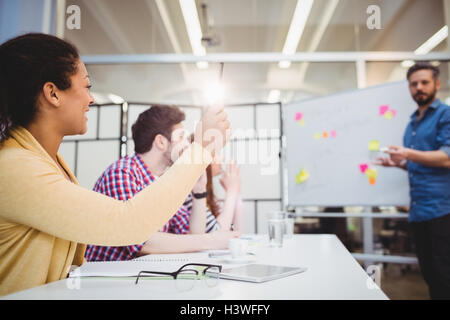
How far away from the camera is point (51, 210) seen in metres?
0.61

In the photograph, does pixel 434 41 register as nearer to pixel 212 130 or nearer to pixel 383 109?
pixel 383 109

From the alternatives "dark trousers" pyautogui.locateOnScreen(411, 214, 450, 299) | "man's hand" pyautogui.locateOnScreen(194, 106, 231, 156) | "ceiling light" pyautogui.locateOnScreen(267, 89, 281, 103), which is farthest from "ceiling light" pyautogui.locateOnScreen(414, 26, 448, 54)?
"ceiling light" pyautogui.locateOnScreen(267, 89, 281, 103)

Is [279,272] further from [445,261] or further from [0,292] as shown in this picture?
[445,261]

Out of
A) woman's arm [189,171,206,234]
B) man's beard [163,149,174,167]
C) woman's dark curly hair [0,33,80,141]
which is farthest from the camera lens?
man's beard [163,149,174,167]

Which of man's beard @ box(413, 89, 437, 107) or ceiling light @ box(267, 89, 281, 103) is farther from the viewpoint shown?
ceiling light @ box(267, 89, 281, 103)

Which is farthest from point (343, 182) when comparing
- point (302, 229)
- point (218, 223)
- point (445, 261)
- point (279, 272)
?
point (279, 272)

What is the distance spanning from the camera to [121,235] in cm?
64

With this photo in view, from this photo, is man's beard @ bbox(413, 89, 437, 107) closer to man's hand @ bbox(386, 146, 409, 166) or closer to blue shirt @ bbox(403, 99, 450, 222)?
blue shirt @ bbox(403, 99, 450, 222)

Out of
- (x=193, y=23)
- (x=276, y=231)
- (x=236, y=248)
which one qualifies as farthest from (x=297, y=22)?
(x=236, y=248)

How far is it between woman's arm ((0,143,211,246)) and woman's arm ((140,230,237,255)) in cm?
58

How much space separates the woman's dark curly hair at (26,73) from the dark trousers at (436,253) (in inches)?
77.0

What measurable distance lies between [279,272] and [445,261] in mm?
1535

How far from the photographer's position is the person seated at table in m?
1.25
